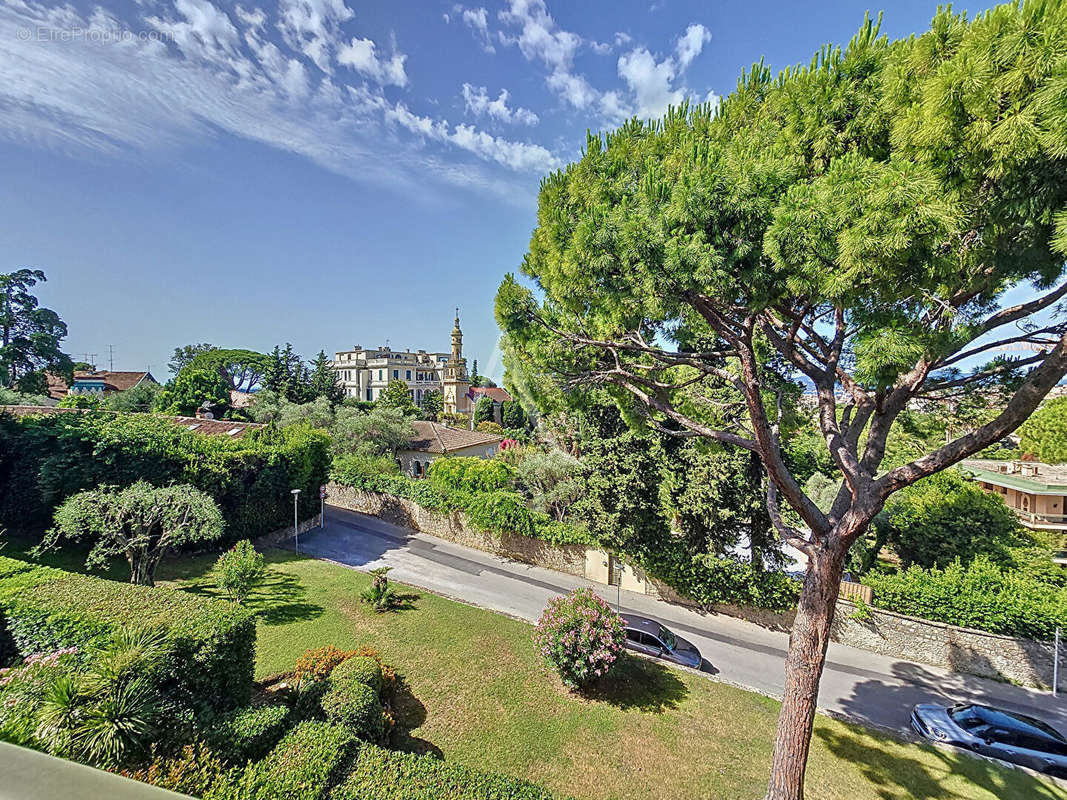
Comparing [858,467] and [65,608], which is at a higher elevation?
[858,467]

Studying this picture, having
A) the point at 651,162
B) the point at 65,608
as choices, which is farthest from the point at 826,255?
the point at 65,608

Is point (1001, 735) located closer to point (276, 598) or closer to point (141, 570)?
point (276, 598)

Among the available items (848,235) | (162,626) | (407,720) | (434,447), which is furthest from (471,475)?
(848,235)

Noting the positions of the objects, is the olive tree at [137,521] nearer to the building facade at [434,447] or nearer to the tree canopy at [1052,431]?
the building facade at [434,447]

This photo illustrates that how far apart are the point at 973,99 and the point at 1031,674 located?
14995 millimetres

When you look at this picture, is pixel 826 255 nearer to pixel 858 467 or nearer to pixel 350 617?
pixel 858 467

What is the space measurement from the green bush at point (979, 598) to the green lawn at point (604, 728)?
530cm

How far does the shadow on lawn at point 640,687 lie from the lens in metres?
9.28

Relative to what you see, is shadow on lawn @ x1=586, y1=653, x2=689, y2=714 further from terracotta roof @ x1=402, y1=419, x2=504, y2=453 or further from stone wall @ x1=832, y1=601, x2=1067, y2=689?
terracotta roof @ x1=402, y1=419, x2=504, y2=453

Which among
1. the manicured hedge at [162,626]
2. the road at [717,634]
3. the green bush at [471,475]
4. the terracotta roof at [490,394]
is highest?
the terracotta roof at [490,394]

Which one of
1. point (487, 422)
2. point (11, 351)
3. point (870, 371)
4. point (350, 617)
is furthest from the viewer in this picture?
point (487, 422)

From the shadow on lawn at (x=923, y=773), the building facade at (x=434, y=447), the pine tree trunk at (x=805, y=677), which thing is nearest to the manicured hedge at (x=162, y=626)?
the pine tree trunk at (x=805, y=677)

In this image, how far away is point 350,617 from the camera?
1181cm

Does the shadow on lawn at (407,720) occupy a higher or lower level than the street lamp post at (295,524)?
lower
